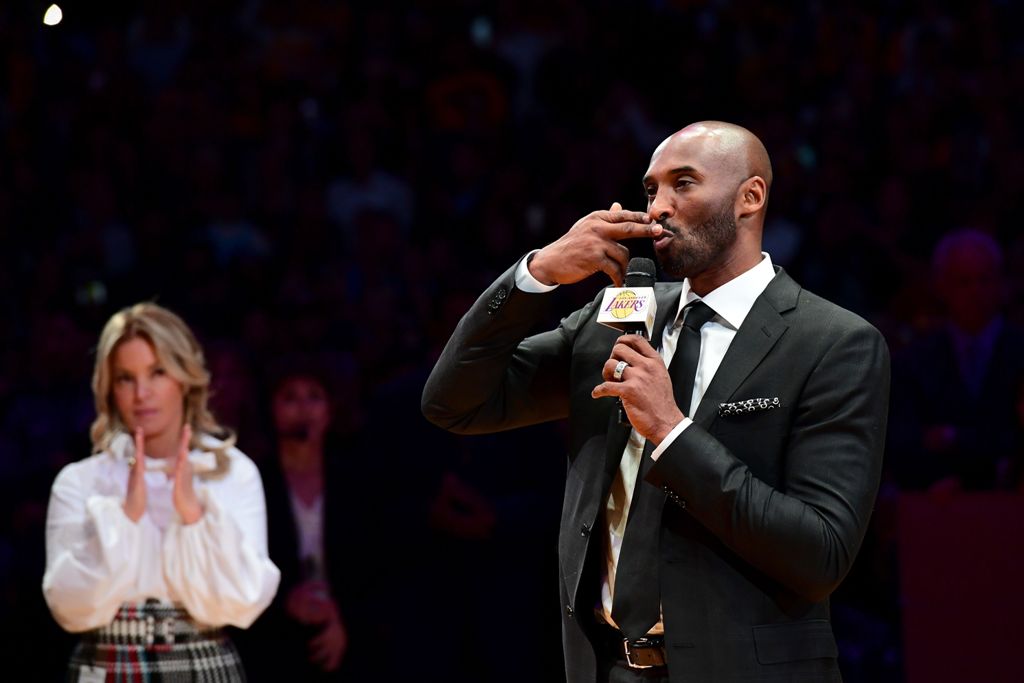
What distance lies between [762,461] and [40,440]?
447 centimetres

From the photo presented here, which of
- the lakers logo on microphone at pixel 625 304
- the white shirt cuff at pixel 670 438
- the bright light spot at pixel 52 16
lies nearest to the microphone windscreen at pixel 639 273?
the lakers logo on microphone at pixel 625 304

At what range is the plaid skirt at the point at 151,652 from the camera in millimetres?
3754

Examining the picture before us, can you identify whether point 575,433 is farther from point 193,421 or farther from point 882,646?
point 882,646

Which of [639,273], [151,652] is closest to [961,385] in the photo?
[639,273]

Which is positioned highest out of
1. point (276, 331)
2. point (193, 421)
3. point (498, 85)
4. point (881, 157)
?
point (498, 85)

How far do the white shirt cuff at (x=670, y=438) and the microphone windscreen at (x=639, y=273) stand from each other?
33 cm

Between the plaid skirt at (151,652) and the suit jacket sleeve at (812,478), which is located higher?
the suit jacket sleeve at (812,478)

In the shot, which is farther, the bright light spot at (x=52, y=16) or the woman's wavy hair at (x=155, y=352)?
the woman's wavy hair at (x=155, y=352)

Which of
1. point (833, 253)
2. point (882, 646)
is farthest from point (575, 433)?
point (833, 253)

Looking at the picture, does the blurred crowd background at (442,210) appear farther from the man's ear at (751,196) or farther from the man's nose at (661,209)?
the man's nose at (661,209)

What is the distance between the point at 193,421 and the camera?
13.8 feet

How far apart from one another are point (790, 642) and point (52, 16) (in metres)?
1.96

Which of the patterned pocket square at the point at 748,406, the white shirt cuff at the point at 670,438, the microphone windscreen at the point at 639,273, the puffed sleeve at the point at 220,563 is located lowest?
the puffed sleeve at the point at 220,563

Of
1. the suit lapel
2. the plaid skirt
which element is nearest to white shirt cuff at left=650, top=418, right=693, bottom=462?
the suit lapel
